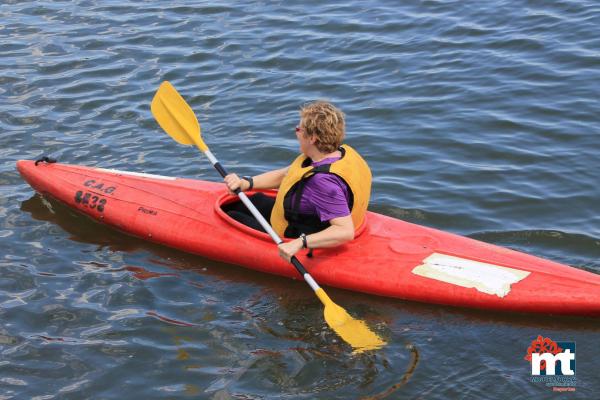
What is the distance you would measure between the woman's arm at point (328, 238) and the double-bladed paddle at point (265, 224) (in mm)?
81

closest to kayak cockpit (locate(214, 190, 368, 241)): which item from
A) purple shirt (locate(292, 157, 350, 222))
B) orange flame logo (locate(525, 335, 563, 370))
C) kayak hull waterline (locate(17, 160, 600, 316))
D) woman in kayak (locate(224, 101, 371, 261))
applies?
kayak hull waterline (locate(17, 160, 600, 316))

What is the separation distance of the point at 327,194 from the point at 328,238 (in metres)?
0.27

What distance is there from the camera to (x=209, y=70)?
9414mm

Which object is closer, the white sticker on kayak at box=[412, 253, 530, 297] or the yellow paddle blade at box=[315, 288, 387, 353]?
the yellow paddle blade at box=[315, 288, 387, 353]

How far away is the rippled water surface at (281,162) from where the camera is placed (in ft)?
15.8

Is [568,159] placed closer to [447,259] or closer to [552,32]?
[447,259]

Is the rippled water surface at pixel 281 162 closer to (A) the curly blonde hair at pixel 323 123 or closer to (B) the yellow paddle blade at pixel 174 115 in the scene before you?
(B) the yellow paddle blade at pixel 174 115

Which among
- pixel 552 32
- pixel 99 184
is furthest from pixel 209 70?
pixel 552 32

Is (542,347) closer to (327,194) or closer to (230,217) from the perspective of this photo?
(327,194)

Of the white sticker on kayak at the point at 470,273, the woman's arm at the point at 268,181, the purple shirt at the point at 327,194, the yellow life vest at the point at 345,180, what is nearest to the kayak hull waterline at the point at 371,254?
the white sticker on kayak at the point at 470,273

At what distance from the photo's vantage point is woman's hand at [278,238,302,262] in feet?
17.6

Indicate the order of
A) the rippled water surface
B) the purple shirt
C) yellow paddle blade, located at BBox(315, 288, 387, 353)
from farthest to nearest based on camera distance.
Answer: the purple shirt, yellow paddle blade, located at BBox(315, 288, 387, 353), the rippled water surface

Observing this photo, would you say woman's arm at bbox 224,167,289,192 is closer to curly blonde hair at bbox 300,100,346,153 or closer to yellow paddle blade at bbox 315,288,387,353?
curly blonde hair at bbox 300,100,346,153

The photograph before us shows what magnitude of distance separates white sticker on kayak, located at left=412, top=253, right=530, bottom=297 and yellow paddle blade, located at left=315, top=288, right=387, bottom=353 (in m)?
0.55
